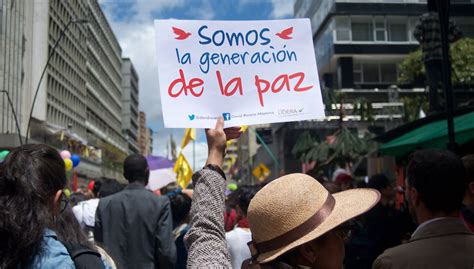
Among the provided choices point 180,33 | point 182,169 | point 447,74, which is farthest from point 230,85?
point 182,169

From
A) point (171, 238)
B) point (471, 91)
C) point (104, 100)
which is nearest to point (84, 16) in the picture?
point (104, 100)

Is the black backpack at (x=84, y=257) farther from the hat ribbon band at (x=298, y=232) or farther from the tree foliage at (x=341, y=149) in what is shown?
the tree foliage at (x=341, y=149)

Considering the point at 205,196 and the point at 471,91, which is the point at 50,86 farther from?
the point at 205,196

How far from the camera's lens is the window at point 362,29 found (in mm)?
43000

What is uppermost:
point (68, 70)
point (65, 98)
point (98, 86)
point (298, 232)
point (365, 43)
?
point (98, 86)

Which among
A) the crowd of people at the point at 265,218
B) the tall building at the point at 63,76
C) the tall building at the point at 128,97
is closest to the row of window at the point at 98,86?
the tall building at the point at 63,76

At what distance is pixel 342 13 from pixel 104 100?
5653 centimetres

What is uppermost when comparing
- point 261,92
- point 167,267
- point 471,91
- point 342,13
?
point 342,13

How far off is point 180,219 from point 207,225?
385cm

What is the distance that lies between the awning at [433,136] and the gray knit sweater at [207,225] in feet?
16.8

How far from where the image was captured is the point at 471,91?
81.8 feet

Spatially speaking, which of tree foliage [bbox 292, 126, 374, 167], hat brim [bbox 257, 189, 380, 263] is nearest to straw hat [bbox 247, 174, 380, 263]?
hat brim [bbox 257, 189, 380, 263]

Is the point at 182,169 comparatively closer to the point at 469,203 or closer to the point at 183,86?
the point at 469,203

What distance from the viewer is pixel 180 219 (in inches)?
232
